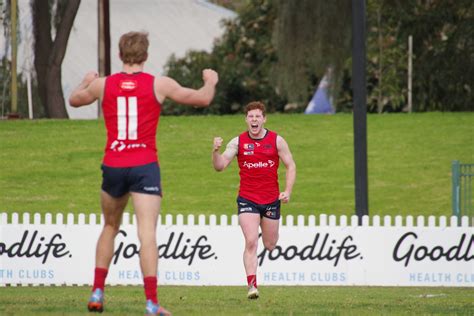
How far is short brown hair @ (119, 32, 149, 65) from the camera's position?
28.4 feet

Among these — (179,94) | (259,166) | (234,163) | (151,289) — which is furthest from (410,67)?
(151,289)

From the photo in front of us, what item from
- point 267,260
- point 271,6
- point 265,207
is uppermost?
point 271,6

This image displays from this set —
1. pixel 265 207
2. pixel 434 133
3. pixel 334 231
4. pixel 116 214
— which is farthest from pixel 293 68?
pixel 116 214

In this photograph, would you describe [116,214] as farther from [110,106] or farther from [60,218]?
[60,218]

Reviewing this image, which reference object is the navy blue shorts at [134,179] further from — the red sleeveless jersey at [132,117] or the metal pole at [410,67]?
the metal pole at [410,67]

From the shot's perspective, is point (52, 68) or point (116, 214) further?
point (52, 68)

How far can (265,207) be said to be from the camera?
41.6 feet

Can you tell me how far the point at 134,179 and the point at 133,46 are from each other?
90 centimetres

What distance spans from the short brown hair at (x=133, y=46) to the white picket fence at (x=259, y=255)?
10154 millimetres

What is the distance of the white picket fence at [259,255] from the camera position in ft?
61.6

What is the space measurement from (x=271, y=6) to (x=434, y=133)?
43.4 ft

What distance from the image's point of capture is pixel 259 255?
18.9 m

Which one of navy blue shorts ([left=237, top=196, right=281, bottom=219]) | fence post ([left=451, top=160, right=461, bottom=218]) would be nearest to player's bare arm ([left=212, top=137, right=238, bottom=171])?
navy blue shorts ([left=237, top=196, right=281, bottom=219])

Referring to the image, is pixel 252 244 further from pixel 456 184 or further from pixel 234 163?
pixel 234 163
